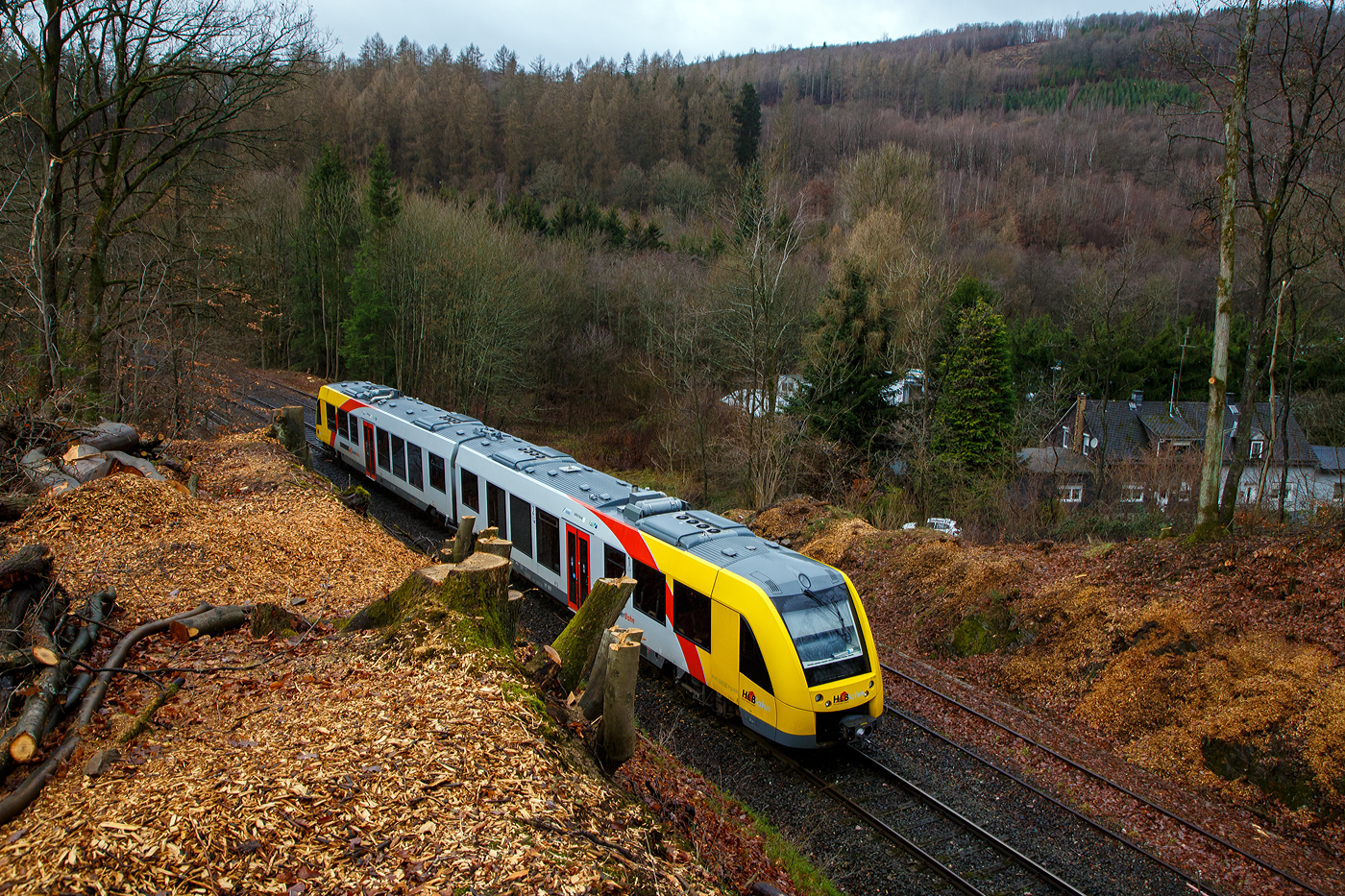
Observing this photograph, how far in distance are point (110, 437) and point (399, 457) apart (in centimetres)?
729

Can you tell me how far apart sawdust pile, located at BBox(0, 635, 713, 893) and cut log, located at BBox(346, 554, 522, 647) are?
0.73 metres

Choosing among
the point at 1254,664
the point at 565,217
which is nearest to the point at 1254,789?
the point at 1254,664

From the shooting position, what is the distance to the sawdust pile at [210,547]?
795 cm

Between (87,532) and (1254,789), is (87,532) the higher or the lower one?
the higher one

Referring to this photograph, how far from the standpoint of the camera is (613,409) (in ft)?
126

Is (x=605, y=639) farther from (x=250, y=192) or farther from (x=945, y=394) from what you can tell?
(x=250, y=192)

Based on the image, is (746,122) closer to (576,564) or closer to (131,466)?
(576,564)

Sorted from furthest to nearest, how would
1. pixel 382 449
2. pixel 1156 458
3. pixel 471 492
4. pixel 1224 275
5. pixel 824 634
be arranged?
1. pixel 1156 458
2. pixel 382 449
3. pixel 471 492
4. pixel 1224 275
5. pixel 824 634

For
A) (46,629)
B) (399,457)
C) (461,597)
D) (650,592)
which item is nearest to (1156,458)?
(650,592)

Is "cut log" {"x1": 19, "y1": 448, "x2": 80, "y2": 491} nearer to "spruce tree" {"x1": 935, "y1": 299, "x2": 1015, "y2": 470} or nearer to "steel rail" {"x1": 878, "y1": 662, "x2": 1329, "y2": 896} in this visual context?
"steel rail" {"x1": 878, "y1": 662, "x2": 1329, "y2": 896}

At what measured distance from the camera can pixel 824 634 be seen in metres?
9.31

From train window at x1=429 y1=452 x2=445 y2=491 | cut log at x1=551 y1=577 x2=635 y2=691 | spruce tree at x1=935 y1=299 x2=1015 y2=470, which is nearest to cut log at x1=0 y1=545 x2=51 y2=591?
cut log at x1=551 y1=577 x2=635 y2=691

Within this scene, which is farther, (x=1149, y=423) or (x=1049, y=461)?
(x=1149, y=423)

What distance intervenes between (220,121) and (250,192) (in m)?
24.6
